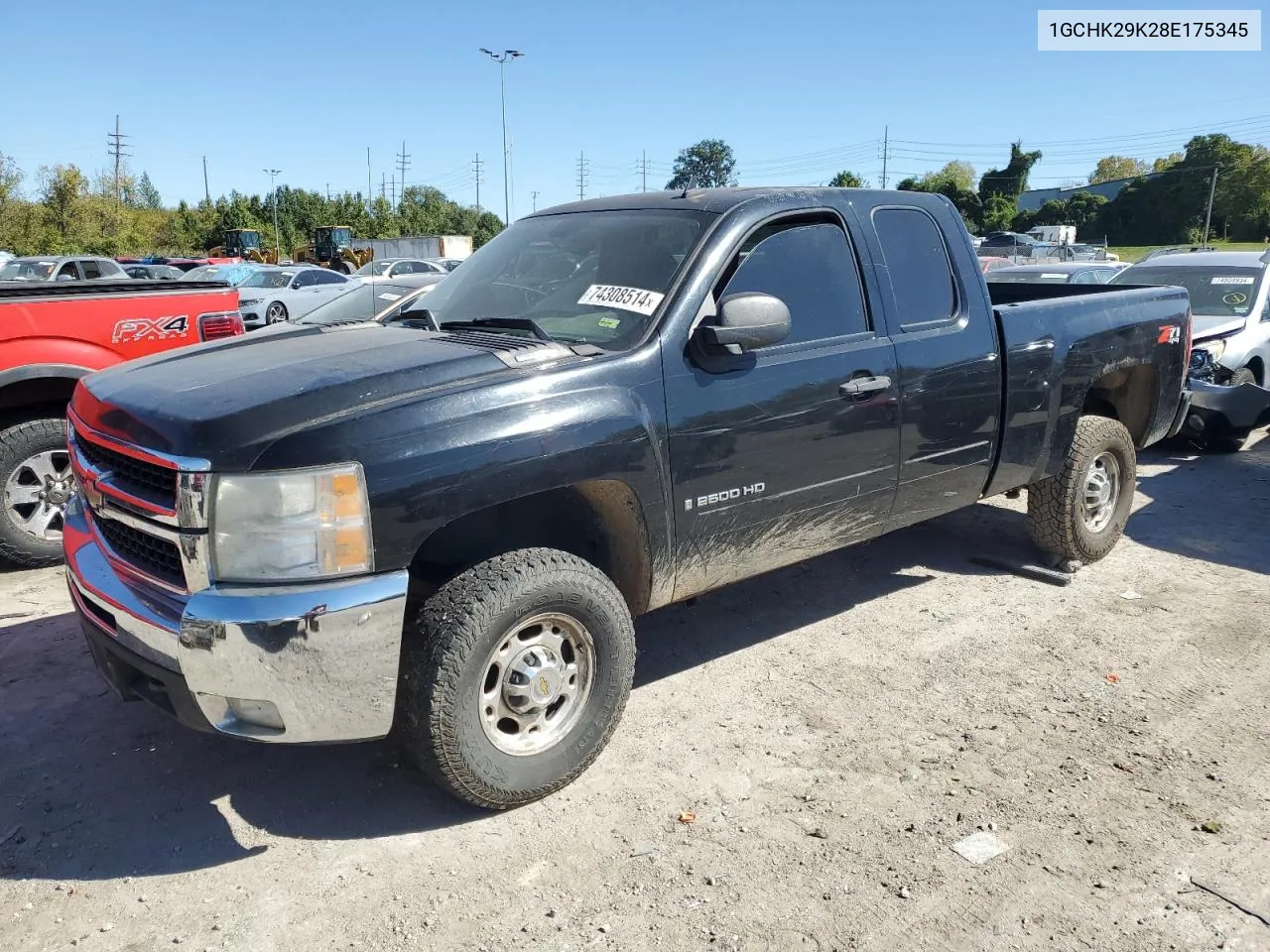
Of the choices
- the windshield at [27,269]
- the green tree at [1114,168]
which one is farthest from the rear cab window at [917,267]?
the green tree at [1114,168]

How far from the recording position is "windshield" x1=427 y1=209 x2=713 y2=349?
361cm

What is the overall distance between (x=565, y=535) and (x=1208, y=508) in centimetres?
564

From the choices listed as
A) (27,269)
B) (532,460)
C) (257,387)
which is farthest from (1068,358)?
(27,269)

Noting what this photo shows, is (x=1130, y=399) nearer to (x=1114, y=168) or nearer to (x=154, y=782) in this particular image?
(x=154, y=782)

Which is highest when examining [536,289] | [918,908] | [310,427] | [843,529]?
[536,289]

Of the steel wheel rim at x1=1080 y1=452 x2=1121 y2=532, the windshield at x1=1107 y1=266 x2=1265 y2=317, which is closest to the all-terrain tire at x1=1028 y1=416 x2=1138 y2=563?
the steel wheel rim at x1=1080 y1=452 x2=1121 y2=532

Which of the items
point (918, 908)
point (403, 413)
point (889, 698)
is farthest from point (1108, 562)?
point (403, 413)

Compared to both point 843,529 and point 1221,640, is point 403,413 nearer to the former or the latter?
point 843,529

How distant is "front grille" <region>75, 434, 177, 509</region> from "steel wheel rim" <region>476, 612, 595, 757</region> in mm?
1080

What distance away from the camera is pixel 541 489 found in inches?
121

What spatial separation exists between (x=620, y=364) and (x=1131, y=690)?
2686 millimetres

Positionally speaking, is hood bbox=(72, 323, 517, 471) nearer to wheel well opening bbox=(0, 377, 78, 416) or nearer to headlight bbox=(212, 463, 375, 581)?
headlight bbox=(212, 463, 375, 581)

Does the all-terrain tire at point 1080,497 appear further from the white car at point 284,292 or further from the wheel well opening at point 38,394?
the white car at point 284,292

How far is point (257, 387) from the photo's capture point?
9.75ft
